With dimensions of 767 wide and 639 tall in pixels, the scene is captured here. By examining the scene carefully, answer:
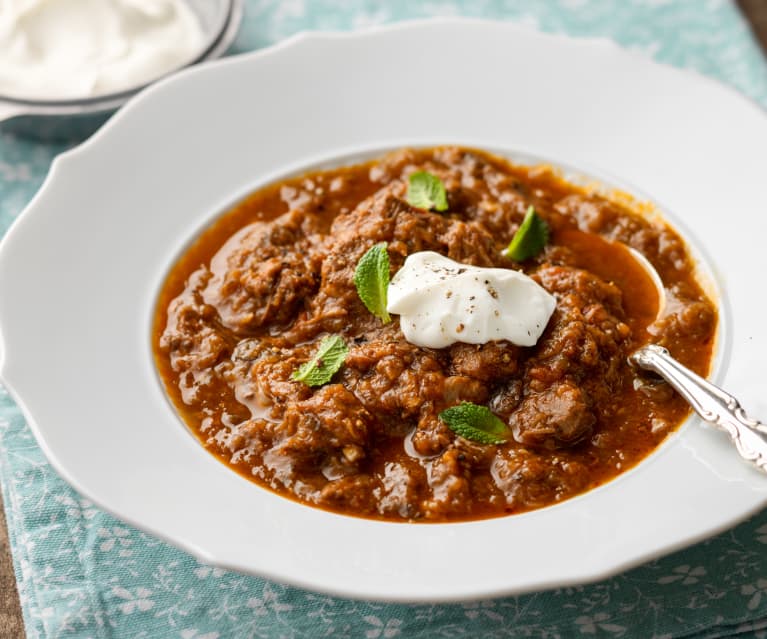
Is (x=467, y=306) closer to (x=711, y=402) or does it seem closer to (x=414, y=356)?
(x=414, y=356)

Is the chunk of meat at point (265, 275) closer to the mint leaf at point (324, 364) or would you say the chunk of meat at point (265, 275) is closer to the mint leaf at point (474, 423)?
the mint leaf at point (324, 364)

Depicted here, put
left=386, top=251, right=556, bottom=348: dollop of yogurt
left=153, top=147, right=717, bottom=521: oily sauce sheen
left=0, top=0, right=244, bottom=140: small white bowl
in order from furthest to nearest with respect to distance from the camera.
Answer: left=0, top=0, right=244, bottom=140: small white bowl < left=386, top=251, right=556, bottom=348: dollop of yogurt < left=153, top=147, right=717, bottom=521: oily sauce sheen

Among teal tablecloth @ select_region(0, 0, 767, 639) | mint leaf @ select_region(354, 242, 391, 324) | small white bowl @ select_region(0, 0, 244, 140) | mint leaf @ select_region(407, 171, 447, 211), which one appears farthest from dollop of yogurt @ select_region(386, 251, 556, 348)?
small white bowl @ select_region(0, 0, 244, 140)

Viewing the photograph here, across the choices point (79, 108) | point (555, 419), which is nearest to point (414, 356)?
point (555, 419)

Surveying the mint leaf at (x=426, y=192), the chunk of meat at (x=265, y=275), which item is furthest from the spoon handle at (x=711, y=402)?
the chunk of meat at (x=265, y=275)

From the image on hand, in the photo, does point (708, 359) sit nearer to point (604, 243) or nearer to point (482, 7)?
point (604, 243)

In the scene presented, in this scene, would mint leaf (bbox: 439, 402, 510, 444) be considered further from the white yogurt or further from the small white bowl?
the white yogurt
